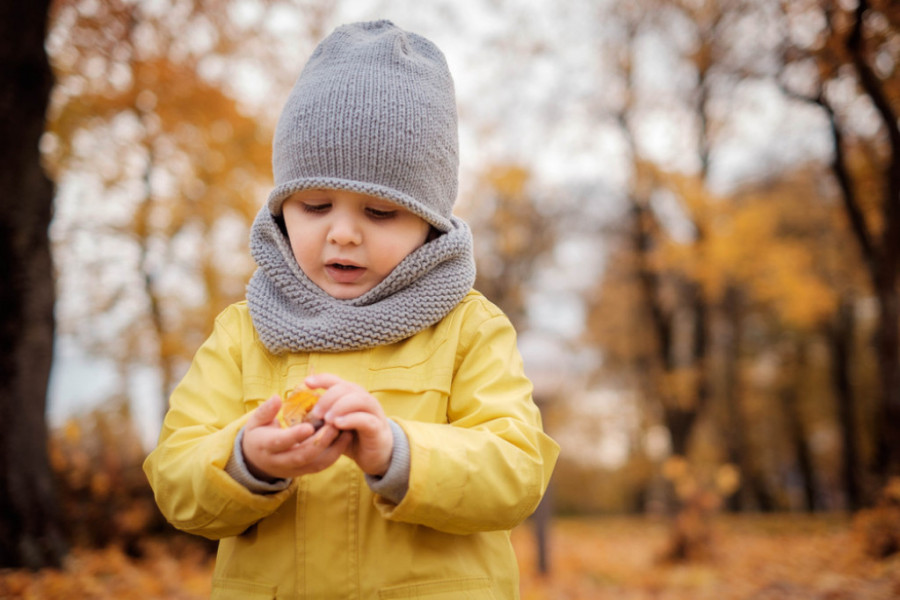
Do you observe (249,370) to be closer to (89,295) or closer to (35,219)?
(35,219)

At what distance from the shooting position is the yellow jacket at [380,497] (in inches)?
52.4

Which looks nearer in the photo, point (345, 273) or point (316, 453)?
point (316, 453)

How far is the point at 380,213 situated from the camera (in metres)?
A: 1.60

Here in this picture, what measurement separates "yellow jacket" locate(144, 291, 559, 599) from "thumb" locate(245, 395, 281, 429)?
0.10m

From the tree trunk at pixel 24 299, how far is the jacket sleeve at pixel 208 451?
4083mm

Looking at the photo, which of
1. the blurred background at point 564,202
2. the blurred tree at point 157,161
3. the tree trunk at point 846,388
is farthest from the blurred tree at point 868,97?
the tree trunk at point 846,388

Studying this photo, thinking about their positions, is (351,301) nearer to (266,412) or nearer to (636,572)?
(266,412)

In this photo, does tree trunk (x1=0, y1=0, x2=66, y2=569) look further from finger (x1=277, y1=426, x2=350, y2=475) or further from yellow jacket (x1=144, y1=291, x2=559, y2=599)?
finger (x1=277, y1=426, x2=350, y2=475)

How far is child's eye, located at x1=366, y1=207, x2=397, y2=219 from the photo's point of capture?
158 centimetres

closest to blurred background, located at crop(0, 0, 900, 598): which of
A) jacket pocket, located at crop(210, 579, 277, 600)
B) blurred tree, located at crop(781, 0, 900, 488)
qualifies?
blurred tree, located at crop(781, 0, 900, 488)

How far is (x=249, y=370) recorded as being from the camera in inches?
62.7

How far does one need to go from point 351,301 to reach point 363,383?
20 cm

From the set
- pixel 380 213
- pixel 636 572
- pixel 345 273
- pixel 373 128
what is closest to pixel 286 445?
pixel 345 273

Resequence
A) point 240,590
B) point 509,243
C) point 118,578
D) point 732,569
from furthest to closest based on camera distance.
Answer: point 509,243 < point 732,569 < point 118,578 < point 240,590
